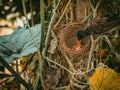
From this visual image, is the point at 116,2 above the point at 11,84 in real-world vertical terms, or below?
above

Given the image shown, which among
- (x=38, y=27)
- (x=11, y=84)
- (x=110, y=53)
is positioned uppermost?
(x=38, y=27)

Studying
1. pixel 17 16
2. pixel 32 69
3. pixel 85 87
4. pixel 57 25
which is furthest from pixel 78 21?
pixel 17 16

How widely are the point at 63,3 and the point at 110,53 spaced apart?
23 centimetres

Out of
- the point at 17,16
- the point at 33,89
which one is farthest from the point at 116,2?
the point at 17,16

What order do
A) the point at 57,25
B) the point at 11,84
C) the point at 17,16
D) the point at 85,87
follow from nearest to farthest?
the point at 85,87 < the point at 57,25 < the point at 11,84 < the point at 17,16

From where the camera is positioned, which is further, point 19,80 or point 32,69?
point 32,69

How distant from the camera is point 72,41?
0.99 metres

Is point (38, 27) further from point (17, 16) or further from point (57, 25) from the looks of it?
point (17, 16)

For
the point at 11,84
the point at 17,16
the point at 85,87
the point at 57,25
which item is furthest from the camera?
the point at 17,16

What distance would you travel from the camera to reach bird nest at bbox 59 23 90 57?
97cm

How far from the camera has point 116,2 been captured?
110cm

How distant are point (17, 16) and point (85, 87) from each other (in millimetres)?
1357

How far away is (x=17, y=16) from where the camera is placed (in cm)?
222

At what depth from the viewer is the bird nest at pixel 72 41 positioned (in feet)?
3.20
